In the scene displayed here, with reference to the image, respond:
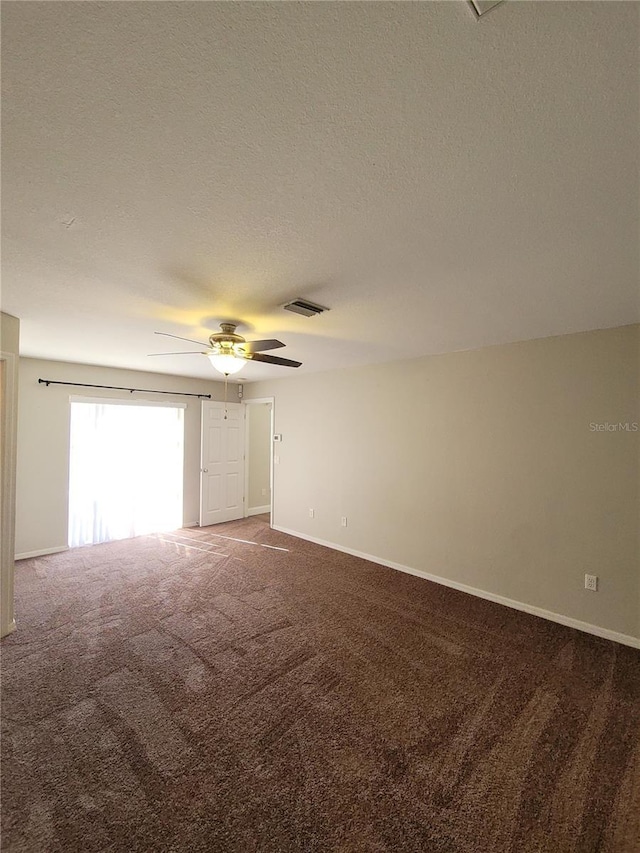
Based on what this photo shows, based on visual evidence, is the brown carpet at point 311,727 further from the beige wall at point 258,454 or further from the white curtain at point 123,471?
the beige wall at point 258,454

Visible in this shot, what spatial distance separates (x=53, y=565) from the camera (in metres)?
4.11

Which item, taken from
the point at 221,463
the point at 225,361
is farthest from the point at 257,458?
the point at 225,361

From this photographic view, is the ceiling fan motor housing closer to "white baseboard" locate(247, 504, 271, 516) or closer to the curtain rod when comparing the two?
the curtain rod

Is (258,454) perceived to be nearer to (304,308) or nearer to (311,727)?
(304,308)

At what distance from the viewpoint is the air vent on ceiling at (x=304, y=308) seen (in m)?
2.29

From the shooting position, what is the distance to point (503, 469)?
3414mm

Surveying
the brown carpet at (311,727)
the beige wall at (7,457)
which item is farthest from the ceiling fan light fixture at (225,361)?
the brown carpet at (311,727)

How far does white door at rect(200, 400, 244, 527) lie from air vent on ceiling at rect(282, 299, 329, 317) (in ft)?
13.0

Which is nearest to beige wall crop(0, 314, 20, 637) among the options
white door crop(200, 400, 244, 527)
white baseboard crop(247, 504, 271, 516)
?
white door crop(200, 400, 244, 527)

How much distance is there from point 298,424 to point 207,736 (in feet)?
13.4

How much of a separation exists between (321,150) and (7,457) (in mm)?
3185

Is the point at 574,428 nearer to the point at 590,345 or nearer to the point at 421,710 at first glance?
the point at 590,345

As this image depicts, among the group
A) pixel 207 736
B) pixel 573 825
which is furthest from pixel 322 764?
pixel 573 825

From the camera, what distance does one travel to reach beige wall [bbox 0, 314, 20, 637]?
8.75 ft
